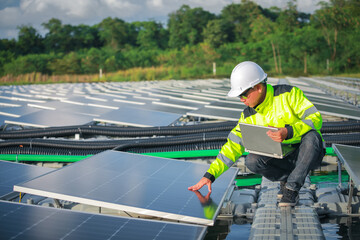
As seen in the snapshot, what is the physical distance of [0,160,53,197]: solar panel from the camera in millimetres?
4246

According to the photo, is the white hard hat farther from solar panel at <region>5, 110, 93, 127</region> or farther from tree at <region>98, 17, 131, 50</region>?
tree at <region>98, 17, 131, 50</region>

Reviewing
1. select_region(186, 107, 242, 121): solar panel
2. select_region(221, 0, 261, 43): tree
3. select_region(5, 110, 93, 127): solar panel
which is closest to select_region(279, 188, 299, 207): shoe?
select_region(186, 107, 242, 121): solar panel

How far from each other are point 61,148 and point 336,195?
4961mm

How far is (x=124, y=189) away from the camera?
3.78 meters

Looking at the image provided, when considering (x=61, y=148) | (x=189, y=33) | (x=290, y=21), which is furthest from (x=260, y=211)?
(x=189, y=33)

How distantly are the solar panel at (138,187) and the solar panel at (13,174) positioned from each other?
56 centimetres

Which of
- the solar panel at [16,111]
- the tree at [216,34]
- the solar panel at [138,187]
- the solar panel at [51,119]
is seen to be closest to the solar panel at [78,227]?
the solar panel at [138,187]

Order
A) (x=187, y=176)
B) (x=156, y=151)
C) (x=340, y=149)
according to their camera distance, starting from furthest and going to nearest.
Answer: (x=156, y=151)
(x=340, y=149)
(x=187, y=176)

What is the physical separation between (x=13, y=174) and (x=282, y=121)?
3076 mm

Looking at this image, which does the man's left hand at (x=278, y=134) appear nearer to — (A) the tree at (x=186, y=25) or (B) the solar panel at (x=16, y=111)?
(B) the solar panel at (x=16, y=111)

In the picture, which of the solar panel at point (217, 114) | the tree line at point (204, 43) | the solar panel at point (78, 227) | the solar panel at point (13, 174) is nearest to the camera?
the solar panel at point (78, 227)

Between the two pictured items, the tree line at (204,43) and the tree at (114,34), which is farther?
the tree at (114,34)

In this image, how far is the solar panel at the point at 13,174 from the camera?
425 centimetres

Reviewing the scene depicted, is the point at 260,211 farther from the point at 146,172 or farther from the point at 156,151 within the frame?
the point at 156,151
